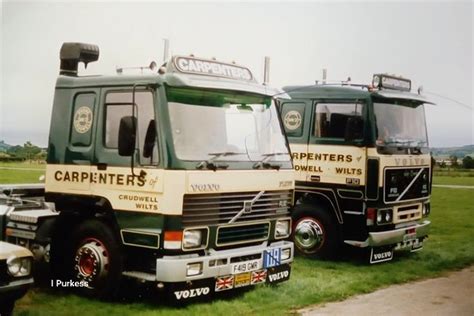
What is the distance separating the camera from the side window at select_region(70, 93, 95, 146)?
19.6 feet

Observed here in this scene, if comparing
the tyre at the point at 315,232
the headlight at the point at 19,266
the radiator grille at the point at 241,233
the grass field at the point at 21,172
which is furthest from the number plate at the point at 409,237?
the headlight at the point at 19,266

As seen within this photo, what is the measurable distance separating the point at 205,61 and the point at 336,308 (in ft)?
A: 8.11

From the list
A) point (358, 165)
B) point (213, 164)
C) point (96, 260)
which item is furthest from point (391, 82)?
point (96, 260)

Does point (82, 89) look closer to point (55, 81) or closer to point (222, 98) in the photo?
point (55, 81)

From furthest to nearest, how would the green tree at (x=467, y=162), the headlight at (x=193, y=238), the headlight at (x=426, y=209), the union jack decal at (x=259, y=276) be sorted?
the headlight at (x=426, y=209)
the green tree at (x=467, y=162)
the union jack decal at (x=259, y=276)
the headlight at (x=193, y=238)

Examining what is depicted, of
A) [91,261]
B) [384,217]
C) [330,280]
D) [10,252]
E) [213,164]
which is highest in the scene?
[213,164]

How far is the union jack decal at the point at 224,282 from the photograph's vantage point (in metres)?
5.65

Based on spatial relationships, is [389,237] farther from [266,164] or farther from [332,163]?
[266,164]

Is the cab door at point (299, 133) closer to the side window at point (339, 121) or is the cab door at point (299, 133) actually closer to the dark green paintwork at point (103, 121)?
the side window at point (339, 121)

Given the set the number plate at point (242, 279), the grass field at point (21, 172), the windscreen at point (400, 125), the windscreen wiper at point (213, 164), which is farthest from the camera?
the windscreen at point (400, 125)

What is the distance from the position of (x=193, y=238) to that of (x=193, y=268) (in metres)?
0.24

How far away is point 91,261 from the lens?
5.81 metres

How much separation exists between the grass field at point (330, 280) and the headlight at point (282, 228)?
0.50 m

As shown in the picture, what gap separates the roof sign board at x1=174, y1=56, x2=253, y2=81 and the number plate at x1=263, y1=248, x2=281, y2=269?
1620 mm
